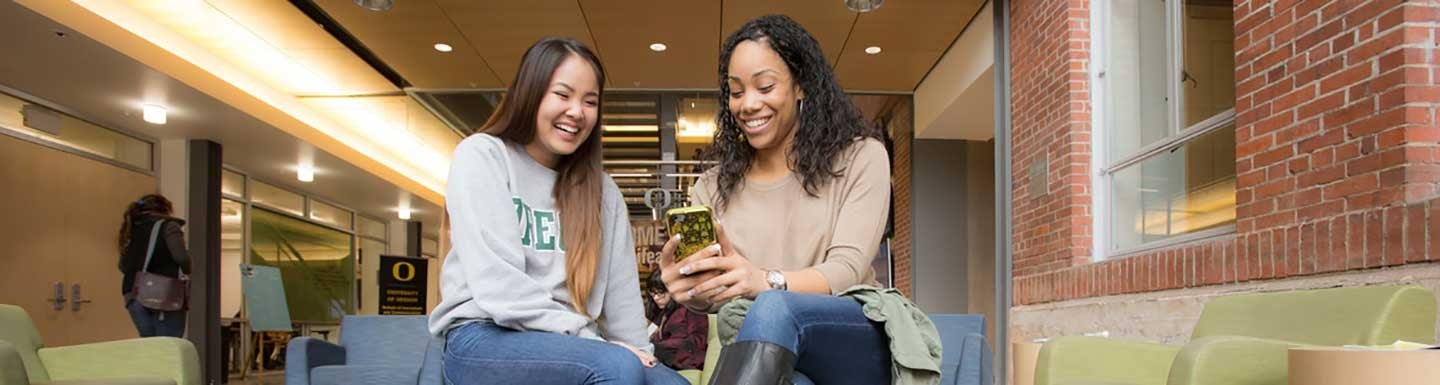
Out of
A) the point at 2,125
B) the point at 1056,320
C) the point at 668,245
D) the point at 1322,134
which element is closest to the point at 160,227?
the point at 2,125

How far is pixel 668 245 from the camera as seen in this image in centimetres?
167

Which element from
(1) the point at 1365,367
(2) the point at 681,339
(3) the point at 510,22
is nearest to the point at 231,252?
(3) the point at 510,22

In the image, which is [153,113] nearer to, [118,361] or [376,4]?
[376,4]

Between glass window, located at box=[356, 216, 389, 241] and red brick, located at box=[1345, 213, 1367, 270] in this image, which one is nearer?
red brick, located at box=[1345, 213, 1367, 270]

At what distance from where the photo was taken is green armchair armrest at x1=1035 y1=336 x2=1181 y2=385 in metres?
2.97

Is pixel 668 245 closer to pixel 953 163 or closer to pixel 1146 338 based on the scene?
pixel 1146 338

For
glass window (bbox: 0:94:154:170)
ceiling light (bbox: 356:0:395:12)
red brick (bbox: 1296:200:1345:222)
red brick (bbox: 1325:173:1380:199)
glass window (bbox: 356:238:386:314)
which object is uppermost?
ceiling light (bbox: 356:0:395:12)

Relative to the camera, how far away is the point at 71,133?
854 centimetres

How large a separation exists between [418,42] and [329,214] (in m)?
8.21

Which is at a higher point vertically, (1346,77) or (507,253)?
(1346,77)

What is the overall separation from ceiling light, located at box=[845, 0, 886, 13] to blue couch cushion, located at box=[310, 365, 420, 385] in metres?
3.97

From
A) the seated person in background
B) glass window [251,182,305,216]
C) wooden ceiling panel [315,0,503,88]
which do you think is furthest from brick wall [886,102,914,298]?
glass window [251,182,305,216]

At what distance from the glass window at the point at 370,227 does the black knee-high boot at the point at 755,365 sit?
620 inches

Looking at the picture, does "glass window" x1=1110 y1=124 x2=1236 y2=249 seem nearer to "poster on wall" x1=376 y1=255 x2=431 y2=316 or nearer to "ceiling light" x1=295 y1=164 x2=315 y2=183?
"poster on wall" x1=376 y1=255 x2=431 y2=316
